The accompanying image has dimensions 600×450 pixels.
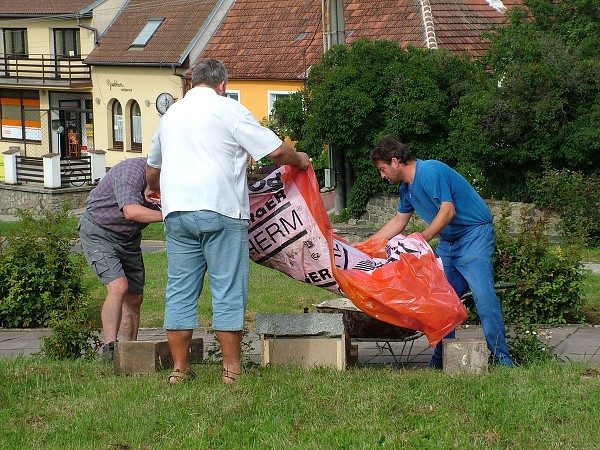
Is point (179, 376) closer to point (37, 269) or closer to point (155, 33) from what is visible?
point (37, 269)

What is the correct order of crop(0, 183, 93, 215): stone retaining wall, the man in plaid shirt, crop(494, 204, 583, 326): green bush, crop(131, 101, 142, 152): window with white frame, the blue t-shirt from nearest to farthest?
1. the blue t-shirt
2. the man in plaid shirt
3. crop(494, 204, 583, 326): green bush
4. crop(0, 183, 93, 215): stone retaining wall
5. crop(131, 101, 142, 152): window with white frame

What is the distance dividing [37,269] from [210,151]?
4533 mm

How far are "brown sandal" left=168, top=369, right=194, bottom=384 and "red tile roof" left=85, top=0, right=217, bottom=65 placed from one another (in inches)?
1181

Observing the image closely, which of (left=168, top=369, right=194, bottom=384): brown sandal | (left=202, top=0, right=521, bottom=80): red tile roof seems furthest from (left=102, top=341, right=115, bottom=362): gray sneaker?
(left=202, top=0, right=521, bottom=80): red tile roof

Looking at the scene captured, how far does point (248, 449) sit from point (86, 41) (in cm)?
3733

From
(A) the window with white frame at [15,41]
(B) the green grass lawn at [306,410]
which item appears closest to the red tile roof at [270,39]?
(A) the window with white frame at [15,41]

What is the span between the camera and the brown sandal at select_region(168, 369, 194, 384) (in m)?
6.12

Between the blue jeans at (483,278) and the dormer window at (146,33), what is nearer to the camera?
the blue jeans at (483,278)

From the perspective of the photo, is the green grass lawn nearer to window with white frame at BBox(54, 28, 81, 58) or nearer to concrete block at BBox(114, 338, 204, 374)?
concrete block at BBox(114, 338, 204, 374)

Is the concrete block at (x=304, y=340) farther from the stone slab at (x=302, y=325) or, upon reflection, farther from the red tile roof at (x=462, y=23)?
the red tile roof at (x=462, y=23)

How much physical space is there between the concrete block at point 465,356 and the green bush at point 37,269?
4.35 metres

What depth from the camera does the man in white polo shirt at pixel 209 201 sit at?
234 inches

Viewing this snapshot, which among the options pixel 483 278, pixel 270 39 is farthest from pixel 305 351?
pixel 270 39

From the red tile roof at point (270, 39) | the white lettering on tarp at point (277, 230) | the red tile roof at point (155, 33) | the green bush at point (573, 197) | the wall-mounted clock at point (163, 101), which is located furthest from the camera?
the red tile roof at point (155, 33)
